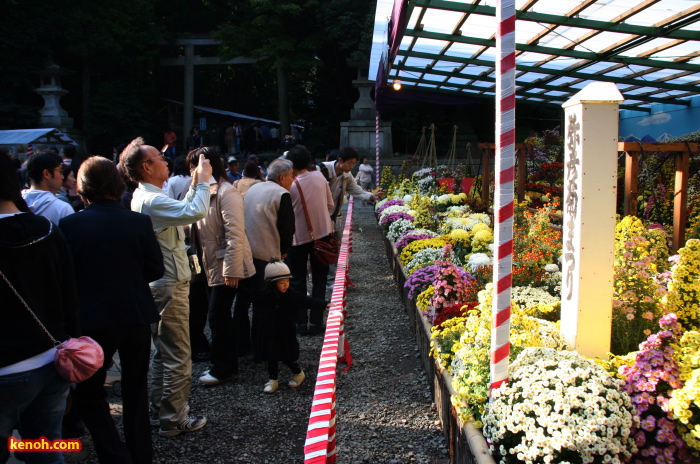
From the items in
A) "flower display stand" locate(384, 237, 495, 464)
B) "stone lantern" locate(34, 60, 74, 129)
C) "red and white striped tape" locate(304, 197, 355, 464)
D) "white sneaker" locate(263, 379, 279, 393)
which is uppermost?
"stone lantern" locate(34, 60, 74, 129)

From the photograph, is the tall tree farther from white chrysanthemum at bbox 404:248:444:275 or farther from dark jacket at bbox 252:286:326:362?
dark jacket at bbox 252:286:326:362

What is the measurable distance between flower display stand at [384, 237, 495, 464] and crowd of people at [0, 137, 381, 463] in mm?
1130

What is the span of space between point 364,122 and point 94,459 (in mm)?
21330

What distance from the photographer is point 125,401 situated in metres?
3.18

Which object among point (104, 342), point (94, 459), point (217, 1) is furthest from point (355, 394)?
point (217, 1)

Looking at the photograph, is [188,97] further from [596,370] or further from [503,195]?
[596,370]

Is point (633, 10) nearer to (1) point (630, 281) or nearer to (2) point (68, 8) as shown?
(1) point (630, 281)

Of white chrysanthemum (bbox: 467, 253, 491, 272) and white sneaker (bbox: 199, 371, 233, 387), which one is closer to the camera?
white sneaker (bbox: 199, 371, 233, 387)

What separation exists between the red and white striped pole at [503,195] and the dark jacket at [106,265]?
1.91 metres

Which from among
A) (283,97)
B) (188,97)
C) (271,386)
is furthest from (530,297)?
(188,97)

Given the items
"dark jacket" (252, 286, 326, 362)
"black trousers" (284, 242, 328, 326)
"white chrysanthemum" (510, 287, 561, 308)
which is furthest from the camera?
"black trousers" (284, 242, 328, 326)

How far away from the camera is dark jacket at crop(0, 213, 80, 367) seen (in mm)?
2264

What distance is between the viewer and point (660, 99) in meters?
11.9

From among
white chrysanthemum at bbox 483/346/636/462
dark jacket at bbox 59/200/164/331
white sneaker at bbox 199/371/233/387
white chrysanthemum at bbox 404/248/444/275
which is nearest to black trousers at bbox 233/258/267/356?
white sneaker at bbox 199/371/233/387
